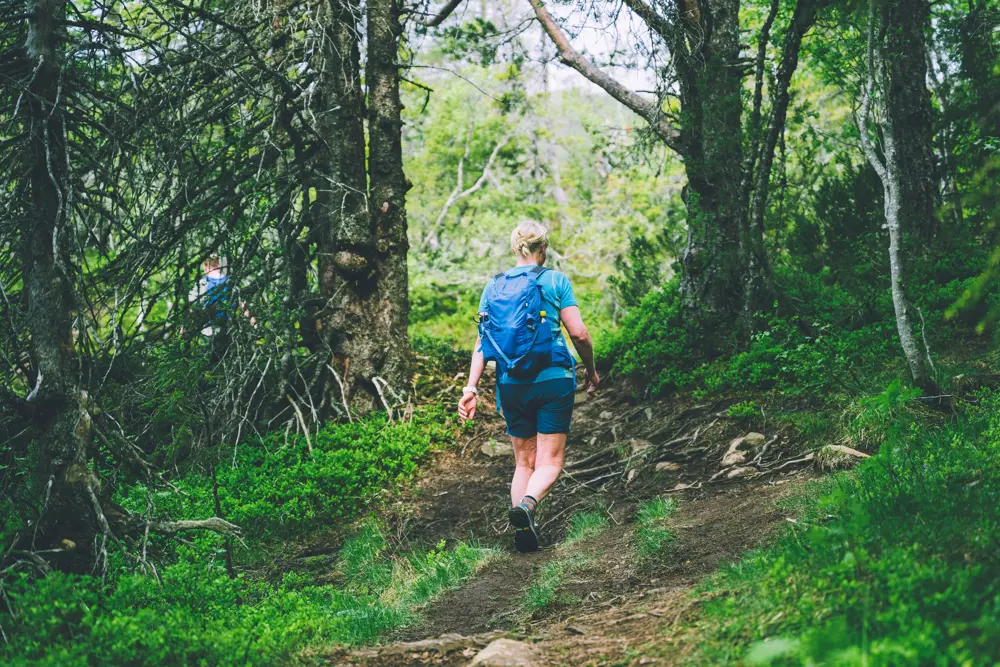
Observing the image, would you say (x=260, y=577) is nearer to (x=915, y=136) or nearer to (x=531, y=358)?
(x=531, y=358)

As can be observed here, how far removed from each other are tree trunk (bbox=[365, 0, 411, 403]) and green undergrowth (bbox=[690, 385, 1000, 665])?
16.1 ft

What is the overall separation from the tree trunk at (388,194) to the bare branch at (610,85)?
1741 mm

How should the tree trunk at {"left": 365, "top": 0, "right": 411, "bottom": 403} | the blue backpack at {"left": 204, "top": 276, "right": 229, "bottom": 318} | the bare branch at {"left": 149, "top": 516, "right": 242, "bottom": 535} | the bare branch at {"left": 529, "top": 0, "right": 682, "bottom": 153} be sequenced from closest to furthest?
the bare branch at {"left": 149, "top": 516, "right": 242, "bottom": 535}, the blue backpack at {"left": 204, "top": 276, "right": 229, "bottom": 318}, the tree trunk at {"left": 365, "top": 0, "right": 411, "bottom": 403}, the bare branch at {"left": 529, "top": 0, "right": 682, "bottom": 153}

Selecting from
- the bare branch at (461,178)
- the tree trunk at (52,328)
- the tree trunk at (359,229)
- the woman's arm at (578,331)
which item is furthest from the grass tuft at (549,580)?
the bare branch at (461,178)

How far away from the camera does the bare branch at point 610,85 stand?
8.38 meters

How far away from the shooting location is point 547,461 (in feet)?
17.5

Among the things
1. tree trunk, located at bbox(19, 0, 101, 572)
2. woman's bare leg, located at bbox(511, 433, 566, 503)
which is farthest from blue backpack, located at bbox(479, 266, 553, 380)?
tree trunk, located at bbox(19, 0, 101, 572)

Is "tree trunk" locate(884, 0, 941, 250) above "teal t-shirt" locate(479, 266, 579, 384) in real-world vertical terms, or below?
above

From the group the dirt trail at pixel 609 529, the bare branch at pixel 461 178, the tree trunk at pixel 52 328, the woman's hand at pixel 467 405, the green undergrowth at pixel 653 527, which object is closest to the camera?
the dirt trail at pixel 609 529

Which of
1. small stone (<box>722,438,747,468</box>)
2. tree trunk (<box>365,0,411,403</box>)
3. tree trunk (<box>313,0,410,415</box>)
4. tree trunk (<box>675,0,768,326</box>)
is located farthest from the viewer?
tree trunk (<box>365,0,411,403</box>)

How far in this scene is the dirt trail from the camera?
3580 millimetres

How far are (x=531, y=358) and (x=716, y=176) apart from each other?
3.86 meters

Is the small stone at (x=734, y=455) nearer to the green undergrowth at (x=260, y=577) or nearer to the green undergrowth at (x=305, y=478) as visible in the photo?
the green undergrowth at (x=260, y=577)

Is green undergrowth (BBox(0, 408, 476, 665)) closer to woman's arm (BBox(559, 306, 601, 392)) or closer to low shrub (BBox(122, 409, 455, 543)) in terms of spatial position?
low shrub (BBox(122, 409, 455, 543))
